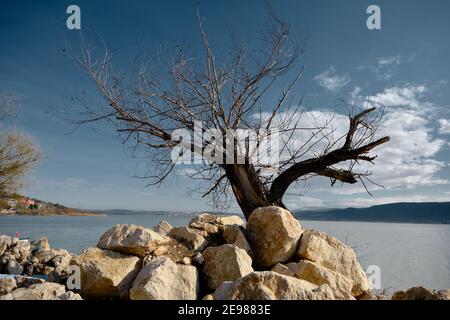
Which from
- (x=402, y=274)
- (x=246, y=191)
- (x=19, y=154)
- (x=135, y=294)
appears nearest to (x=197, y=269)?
(x=135, y=294)

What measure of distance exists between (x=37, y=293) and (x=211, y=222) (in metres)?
3.15

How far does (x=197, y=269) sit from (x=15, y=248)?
420 inches

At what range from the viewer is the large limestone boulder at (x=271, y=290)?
9.61 feet

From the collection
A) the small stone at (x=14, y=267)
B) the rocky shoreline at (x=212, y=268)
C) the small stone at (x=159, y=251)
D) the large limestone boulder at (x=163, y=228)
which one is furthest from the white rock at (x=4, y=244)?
the small stone at (x=159, y=251)

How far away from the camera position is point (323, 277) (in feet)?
13.5

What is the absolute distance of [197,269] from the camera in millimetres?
4297

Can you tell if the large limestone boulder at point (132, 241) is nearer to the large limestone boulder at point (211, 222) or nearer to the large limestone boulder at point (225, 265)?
the large limestone boulder at point (225, 265)

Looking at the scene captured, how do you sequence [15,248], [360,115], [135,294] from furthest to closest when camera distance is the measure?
[15,248], [360,115], [135,294]

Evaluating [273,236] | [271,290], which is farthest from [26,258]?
[271,290]

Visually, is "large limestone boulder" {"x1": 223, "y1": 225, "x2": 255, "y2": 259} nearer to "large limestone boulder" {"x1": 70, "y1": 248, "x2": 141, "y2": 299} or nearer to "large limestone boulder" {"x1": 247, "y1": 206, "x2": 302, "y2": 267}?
"large limestone boulder" {"x1": 247, "y1": 206, "x2": 302, "y2": 267}

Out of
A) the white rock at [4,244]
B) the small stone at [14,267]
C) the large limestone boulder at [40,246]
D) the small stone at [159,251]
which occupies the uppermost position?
the small stone at [159,251]

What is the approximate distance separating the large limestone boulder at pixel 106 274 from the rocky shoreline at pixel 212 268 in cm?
1

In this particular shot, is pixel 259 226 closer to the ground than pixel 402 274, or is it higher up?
higher up
